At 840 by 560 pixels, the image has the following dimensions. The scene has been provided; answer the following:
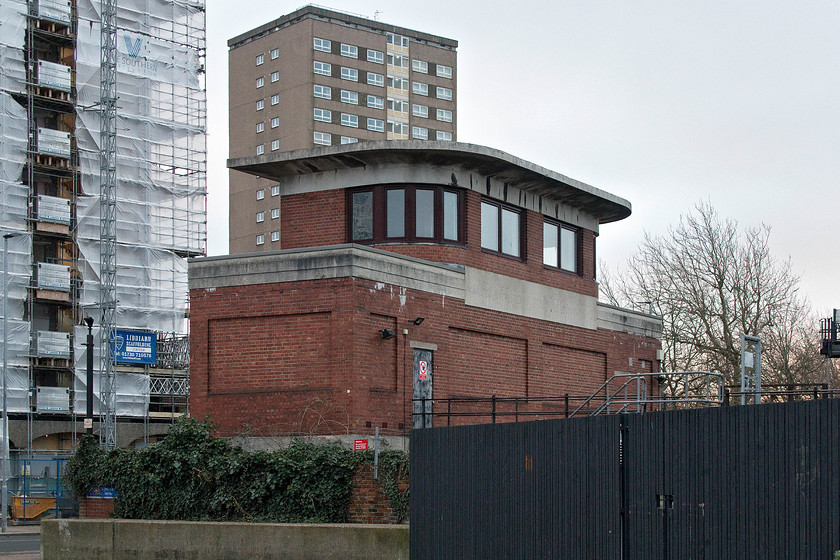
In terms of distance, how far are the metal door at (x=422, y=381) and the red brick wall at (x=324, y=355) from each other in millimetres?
230

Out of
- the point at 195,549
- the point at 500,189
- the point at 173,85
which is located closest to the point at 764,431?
the point at 195,549

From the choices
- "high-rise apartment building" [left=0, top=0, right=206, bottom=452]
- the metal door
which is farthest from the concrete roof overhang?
"high-rise apartment building" [left=0, top=0, right=206, bottom=452]

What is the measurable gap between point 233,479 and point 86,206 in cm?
3909

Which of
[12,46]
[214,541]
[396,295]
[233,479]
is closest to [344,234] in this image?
[396,295]

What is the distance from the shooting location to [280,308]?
2533cm

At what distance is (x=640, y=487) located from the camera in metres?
13.7

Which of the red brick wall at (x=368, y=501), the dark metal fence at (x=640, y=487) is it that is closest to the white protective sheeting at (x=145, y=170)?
the red brick wall at (x=368, y=501)

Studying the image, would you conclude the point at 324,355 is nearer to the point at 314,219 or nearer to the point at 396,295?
the point at 396,295

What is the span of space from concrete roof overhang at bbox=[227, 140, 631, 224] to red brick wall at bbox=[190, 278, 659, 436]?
3785mm

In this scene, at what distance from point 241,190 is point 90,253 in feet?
170

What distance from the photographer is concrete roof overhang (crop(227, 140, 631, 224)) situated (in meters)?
27.2

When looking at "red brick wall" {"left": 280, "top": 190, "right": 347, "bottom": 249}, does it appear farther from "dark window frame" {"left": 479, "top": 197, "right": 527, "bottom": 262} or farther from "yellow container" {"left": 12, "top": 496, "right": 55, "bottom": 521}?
"yellow container" {"left": 12, "top": 496, "right": 55, "bottom": 521}

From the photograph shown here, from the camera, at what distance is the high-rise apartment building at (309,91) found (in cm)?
10325

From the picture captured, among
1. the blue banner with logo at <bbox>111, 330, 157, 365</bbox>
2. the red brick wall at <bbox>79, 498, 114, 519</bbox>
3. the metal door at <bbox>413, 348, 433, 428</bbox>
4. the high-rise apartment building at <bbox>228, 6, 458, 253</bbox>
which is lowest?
the red brick wall at <bbox>79, 498, 114, 519</bbox>
